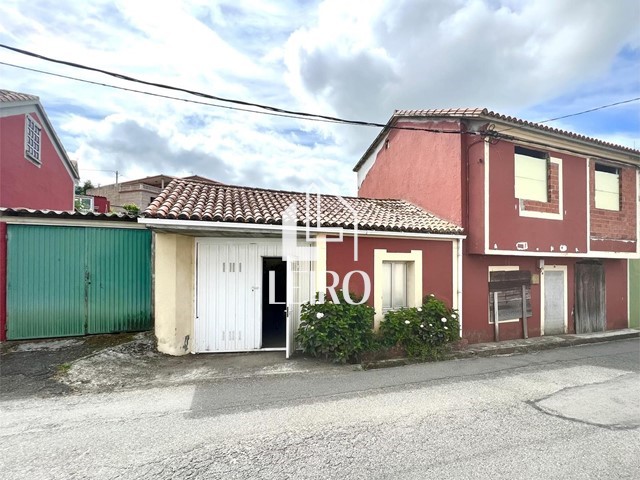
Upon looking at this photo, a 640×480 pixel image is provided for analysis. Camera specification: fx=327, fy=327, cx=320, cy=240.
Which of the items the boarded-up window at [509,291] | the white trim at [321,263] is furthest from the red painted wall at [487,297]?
the white trim at [321,263]

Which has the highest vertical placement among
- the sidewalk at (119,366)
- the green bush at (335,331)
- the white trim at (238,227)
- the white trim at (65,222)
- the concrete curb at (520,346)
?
the white trim at (65,222)

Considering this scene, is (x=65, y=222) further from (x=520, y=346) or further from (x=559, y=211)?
(x=559, y=211)

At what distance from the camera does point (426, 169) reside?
9625 mm

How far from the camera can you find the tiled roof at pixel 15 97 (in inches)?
414

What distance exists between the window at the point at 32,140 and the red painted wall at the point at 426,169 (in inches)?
502

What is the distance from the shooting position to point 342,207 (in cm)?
874

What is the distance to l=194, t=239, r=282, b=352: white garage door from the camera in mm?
6848

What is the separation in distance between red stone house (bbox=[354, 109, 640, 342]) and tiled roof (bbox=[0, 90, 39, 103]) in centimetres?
1236

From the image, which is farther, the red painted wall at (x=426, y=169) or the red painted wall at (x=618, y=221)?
the red painted wall at (x=618, y=221)

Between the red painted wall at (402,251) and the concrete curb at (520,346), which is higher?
the red painted wall at (402,251)

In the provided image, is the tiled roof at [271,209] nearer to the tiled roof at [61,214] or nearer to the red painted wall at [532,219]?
the red painted wall at [532,219]

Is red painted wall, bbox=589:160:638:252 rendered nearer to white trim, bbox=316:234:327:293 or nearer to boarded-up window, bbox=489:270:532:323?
boarded-up window, bbox=489:270:532:323

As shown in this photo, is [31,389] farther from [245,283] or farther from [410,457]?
[410,457]

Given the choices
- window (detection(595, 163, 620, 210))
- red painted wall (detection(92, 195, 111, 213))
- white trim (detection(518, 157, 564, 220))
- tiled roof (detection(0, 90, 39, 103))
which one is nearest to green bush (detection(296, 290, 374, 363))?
white trim (detection(518, 157, 564, 220))
